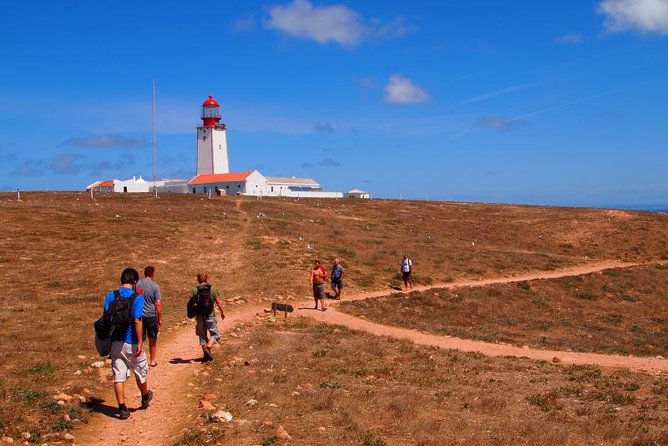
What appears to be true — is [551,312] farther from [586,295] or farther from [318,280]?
[318,280]

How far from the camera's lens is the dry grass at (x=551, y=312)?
26.3 meters

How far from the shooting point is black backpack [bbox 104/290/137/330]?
442 inches

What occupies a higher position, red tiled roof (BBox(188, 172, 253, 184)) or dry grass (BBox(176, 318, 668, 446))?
red tiled roof (BBox(188, 172, 253, 184))

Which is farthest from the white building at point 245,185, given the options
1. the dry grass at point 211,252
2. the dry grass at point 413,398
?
the dry grass at point 413,398

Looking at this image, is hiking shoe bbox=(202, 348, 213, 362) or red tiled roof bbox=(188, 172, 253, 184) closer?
hiking shoe bbox=(202, 348, 213, 362)

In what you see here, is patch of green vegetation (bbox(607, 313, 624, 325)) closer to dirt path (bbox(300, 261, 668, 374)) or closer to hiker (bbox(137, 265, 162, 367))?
dirt path (bbox(300, 261, 668, 374))

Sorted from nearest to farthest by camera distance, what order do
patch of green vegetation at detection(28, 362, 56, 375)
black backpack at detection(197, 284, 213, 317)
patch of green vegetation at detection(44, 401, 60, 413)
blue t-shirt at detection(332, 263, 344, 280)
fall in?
patch of green vegetation at detection(44, 401, 60, 413) < patch of green vegetation at detection(28, 362, 56, 375) < black backpack at detection(197, 284, 213, 317) < blue t-shirt at detection(332, 263, 344, 280)

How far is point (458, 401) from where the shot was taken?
13.4 metres

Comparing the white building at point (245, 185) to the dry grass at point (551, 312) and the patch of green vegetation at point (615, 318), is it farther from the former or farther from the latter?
the patch of green vegetation at point (615, 318)

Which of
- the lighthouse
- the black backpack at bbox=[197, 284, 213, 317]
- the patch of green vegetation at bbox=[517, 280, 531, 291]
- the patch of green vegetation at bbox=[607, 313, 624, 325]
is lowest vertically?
the patch of green vegetation at bbox=[607, 313, 624, 325]

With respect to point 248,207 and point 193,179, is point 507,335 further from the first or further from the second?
point 193,179

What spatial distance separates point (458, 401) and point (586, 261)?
141 feet

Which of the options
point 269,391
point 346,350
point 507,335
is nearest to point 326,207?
point 507,335

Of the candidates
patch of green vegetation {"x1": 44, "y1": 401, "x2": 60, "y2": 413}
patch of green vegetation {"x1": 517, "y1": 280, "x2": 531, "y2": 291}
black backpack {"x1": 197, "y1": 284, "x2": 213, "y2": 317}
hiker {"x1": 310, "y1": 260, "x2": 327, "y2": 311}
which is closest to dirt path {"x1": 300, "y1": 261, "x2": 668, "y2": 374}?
hiker {"x1": 310, "y1": 260, "x2": 327, "y2": 311}
